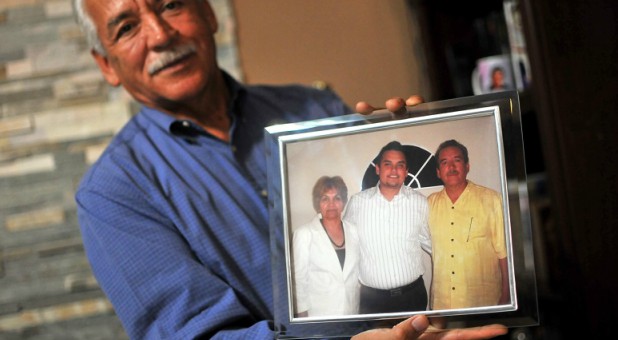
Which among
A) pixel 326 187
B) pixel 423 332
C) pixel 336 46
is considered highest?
pixel 336 46

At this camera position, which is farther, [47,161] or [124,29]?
[47,161]

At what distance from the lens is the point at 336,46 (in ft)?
6.92

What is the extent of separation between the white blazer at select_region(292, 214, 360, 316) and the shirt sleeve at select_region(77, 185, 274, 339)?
116mm

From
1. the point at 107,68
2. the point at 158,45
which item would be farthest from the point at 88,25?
the point at 158,45

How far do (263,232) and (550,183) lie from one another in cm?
80

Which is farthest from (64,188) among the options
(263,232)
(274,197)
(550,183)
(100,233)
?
(550,183)

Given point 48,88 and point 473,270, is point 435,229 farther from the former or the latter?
point 48,88

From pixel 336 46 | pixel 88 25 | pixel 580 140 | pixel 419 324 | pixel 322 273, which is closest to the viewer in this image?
Answer: pixel 419 324

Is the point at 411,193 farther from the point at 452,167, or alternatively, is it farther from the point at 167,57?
the point at 167,57

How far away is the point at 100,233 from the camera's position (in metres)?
1.19

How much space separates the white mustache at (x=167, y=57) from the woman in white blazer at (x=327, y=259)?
Answer: 16.9 inches

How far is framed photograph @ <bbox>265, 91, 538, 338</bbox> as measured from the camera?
885mm

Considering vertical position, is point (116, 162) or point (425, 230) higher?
point (116, 162)

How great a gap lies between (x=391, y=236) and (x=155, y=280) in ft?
1.38
